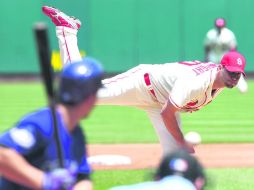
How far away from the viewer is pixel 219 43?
70.1 ft

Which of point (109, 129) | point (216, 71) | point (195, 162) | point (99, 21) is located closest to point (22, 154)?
point (195, 162)

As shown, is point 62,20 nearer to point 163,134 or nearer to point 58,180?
point 163,134

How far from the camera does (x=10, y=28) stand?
24797 millimetres

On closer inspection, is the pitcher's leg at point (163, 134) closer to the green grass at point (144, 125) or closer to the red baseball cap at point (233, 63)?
the green grass at point (144, 125)

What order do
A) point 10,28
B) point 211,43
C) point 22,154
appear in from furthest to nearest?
point 10,28
point 211,43
point 22,154

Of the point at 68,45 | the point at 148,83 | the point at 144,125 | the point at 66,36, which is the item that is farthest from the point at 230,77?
the point at 144,125

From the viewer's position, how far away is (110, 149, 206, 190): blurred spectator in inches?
117

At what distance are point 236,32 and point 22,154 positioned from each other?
22.4 m

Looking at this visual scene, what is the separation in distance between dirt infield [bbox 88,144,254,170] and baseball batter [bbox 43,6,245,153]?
1.41m

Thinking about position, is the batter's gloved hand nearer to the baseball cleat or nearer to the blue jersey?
the blue jersey

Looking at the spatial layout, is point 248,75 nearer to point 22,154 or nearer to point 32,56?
point 32,56

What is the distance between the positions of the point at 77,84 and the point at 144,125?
10.6 meters

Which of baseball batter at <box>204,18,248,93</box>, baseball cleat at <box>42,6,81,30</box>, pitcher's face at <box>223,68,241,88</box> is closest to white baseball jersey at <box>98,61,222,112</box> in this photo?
pitcher's face at <box>223,68,241,88</box>

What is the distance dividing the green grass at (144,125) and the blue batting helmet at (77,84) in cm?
378
